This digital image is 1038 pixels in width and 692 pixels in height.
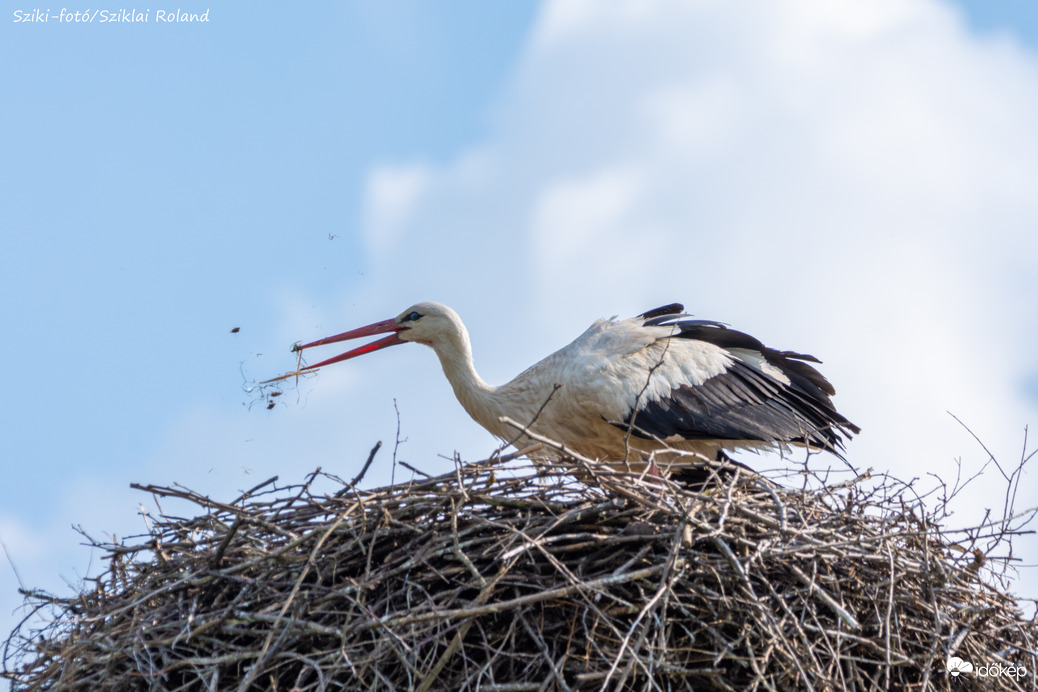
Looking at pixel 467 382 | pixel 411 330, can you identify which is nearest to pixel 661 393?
pixel 467 382

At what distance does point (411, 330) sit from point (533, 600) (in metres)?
2.80

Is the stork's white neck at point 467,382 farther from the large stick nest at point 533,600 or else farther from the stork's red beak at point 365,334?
the large stick nest at point 533,600

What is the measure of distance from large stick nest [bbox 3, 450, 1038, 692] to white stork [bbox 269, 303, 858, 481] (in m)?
1.29

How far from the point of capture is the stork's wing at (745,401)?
4910 mm

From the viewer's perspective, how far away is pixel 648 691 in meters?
2.92

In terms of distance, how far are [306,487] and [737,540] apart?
1333 mm

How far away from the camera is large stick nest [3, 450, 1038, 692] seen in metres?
3.07

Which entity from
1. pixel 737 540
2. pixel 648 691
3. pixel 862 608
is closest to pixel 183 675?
pixel 648 691

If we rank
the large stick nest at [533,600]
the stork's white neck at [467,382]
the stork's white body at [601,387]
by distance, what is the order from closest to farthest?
the large stick nest at [533,600], the stork's white body at [601,387], the stork's white neck at [467,382]

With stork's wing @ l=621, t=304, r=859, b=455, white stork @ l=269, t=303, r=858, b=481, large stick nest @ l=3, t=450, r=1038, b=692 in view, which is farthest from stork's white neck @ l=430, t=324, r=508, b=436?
large stick nest @ l=3, t=450, r=1038, b=692

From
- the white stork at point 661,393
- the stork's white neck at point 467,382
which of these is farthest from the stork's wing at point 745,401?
the stork's white neck at point 467,382

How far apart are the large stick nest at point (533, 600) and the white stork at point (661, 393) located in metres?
1.29

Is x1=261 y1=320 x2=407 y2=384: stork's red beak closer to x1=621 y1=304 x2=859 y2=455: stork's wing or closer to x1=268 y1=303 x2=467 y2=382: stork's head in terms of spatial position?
x1=268 y1=303 x2=467 y2=382: stork's head

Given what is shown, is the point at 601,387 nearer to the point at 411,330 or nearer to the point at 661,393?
the point at 661,393
